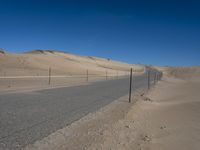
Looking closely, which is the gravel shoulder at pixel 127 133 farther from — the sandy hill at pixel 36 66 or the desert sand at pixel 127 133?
the sandy hill at pixel 36 66

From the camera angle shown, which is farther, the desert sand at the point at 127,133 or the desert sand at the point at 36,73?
the desert sand at the point at 36,73

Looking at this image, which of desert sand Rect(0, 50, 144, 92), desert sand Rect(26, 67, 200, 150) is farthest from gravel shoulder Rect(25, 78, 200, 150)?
desert sand Rect(0, 50, 144, 92)

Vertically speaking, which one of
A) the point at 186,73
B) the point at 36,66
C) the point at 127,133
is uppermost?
the point at 36,66

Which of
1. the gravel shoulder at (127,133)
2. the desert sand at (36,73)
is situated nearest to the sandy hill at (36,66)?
the desert sand at (36,73)

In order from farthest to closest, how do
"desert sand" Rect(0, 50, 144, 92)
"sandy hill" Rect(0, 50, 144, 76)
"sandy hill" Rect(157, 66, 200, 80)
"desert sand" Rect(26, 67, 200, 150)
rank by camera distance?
"sandy hill" Rect(157, 66, 200, 80) → "sandy hill" Rect(0, 50, 144, 76) → "desert sand" Rect(0, 50, 144, 92) → "desert sand" Rect(26, 67, 200, 150)

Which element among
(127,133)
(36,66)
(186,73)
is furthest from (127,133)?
(186,73)

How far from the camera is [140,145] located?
648 centimetres

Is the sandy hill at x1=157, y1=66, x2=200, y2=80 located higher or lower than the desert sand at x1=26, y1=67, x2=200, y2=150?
higher

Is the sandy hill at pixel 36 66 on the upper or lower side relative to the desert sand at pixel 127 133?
upper

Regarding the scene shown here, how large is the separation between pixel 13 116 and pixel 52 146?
3539mm

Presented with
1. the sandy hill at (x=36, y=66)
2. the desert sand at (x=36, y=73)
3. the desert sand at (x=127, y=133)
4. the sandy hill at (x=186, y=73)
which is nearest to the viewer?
the desert sand at (x=127, y=133)

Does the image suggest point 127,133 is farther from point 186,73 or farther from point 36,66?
point 186,73

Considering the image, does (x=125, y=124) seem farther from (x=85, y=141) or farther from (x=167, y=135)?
(x=85, y=141)

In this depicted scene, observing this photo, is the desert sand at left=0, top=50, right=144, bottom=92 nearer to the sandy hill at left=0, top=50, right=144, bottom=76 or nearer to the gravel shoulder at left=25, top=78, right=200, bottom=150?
the sandy hill at left=0, top=50, right=144, bottom=76
